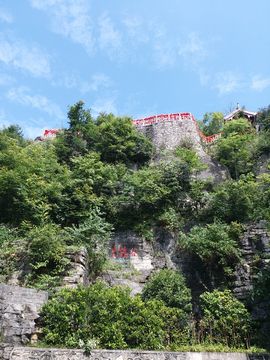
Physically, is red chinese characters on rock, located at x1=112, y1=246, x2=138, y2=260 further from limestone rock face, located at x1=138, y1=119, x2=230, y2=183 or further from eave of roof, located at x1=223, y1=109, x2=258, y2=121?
eave of roof, located at x1=223, y1=109, x2=258, y2=121

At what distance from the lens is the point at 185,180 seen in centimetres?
1427

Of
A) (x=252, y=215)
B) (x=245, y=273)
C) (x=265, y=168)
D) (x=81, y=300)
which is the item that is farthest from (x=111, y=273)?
(x=265, y=168)

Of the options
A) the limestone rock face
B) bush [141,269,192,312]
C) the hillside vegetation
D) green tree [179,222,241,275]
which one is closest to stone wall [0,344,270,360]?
the hillside vegetation

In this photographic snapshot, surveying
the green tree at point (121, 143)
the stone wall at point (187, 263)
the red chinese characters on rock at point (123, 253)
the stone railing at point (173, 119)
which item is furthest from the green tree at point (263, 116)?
the red chinese characters on rock at point (123, 253)

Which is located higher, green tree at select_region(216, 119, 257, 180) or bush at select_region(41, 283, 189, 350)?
green tree at select_region(216, 119, 257, 180)

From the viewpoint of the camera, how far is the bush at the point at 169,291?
27.5ft

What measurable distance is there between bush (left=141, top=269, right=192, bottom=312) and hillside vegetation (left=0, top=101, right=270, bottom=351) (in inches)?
1.3

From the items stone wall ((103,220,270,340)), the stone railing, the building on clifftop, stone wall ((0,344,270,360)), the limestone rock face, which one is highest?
the building on clifftop

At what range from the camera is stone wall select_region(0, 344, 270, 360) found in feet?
18.0

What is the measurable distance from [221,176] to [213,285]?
719 centimetres

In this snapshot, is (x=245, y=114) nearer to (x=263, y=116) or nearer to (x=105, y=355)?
(x=263, y=116)

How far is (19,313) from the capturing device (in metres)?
6.46

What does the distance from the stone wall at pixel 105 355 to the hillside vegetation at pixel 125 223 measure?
0.32 metres

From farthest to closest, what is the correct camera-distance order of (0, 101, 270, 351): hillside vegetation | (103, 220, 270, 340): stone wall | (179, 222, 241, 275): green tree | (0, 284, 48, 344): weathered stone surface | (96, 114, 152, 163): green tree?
(96, 114, 152, 163): green tree
(179, 222, 241, 275): green tree
(103, 220, 270, 340): stone wall
(0, 101, 270, 351): hillside vegetation
(0, 284, 48, 344): weathered stone surface
